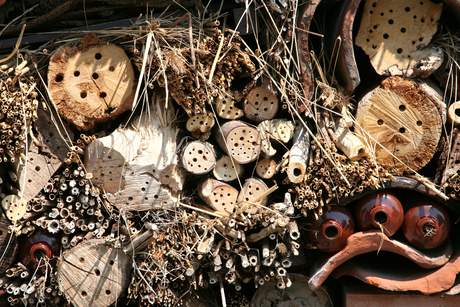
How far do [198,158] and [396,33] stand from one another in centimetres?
169

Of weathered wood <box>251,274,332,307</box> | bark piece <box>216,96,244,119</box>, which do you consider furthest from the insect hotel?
weathered wood <box>251,274,332,307</box>

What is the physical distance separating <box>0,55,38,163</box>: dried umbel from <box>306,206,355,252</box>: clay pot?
205 centimetres

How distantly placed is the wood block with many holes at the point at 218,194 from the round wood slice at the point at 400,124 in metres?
1.02

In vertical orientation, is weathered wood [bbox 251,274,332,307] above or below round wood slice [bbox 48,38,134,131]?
below

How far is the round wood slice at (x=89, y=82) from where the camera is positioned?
2.30 meters

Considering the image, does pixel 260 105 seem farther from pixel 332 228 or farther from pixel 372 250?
pixel 372 250

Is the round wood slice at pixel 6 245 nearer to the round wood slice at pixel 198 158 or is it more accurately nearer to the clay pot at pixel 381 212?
the round wood slice at pixel 198 158

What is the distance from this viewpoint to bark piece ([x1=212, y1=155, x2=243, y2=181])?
8.49ft

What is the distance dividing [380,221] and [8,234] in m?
2.58

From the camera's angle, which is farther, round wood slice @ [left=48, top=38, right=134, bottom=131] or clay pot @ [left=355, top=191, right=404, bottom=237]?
clay pot @ [left=355, top=191, right=404, bottom=237]

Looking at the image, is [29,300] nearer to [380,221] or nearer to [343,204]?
[343,204]

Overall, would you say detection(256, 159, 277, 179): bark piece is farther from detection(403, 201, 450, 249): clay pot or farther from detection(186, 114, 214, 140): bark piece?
detection(403, 201, 450, 249): clay pot

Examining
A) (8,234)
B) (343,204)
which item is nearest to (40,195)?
(8,234)

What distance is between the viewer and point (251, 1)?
2324 millimetres
